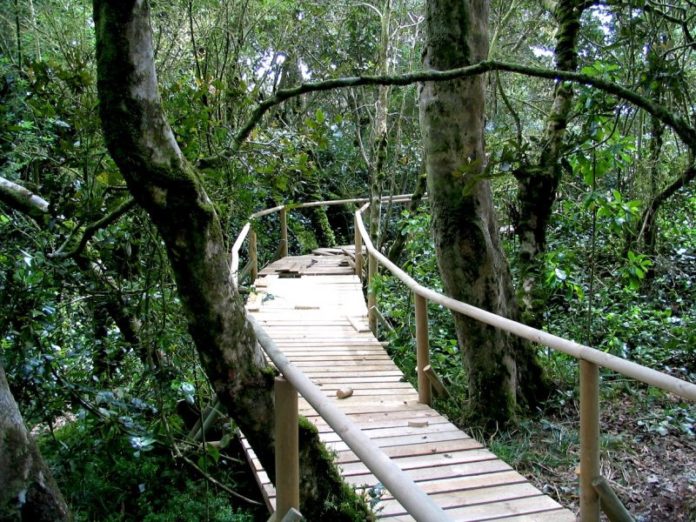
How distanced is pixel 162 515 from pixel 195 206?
2649 mm

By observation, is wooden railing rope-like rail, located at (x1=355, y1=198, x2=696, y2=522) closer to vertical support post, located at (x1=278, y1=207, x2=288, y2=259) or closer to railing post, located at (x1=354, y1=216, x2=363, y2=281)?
railing post, located at (x1=354, y1=216, x2=363, y2=281)

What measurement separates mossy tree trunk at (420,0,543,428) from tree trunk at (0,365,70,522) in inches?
107

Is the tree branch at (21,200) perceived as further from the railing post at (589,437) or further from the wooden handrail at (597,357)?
the railing post at (589,437)

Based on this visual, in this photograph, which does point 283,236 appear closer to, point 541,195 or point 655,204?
Result: point 655,204

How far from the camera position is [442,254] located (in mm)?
4148

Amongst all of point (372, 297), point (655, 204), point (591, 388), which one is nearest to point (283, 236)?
point (372, 297)

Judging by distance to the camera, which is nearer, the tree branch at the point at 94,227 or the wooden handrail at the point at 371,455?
the wooden handrail at the point at 371,455

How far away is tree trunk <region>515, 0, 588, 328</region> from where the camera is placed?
17.1 feet

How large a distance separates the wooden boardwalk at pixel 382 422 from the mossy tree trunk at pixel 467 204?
46 cm

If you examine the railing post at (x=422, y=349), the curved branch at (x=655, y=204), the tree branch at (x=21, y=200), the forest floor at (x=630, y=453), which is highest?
the tree branch at (x=21, y=200)

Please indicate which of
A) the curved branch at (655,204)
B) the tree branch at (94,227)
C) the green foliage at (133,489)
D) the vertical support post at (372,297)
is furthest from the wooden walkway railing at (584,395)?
the curved branch at (655,204)

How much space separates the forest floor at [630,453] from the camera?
3.26 meters

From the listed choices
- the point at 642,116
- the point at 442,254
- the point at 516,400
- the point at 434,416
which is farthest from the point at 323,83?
the point at 642,116

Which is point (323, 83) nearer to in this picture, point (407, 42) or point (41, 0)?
point (41, 0)
